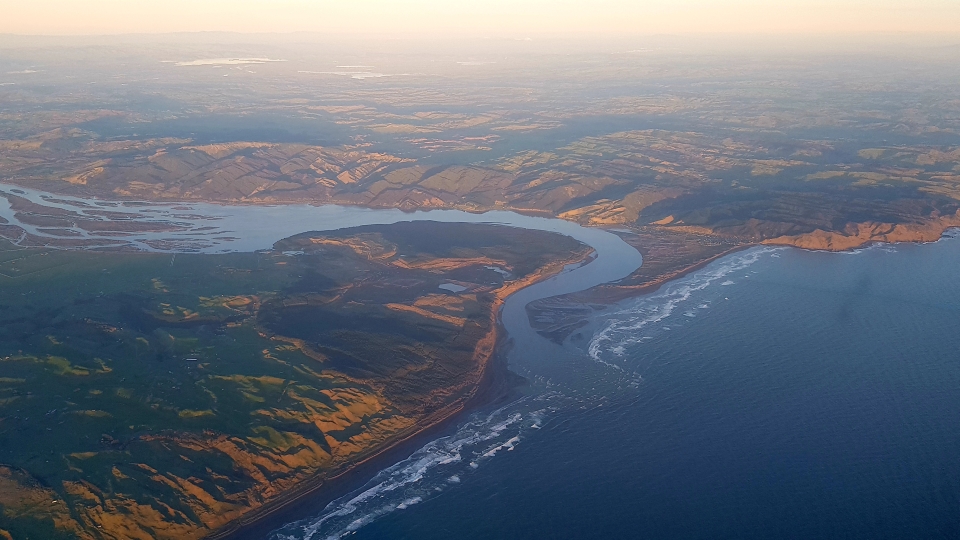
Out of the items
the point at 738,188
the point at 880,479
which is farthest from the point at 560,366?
the point at 738,188

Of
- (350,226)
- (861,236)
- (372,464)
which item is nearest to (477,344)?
(372,464)

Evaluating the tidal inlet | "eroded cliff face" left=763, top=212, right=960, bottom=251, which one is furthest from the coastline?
"eroded cliff face" left=763, top=212, right=960, bottom=251

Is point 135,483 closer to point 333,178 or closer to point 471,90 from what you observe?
point 333,178

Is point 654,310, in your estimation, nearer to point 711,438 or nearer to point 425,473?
point 711,438

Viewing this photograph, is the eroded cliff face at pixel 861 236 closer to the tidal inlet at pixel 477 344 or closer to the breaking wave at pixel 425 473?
the tidal inlet at pixel 477 344

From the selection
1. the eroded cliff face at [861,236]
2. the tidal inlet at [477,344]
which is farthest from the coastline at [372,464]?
the eroded cliff face at [861,236]
